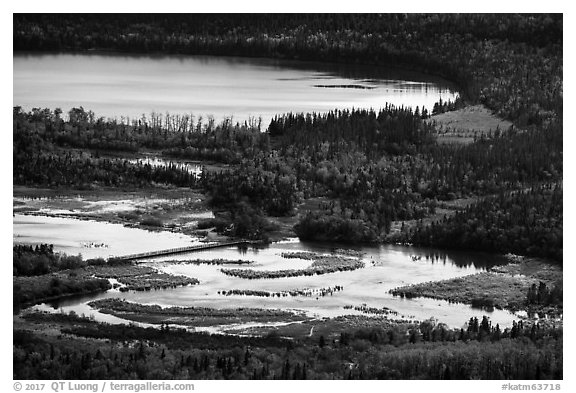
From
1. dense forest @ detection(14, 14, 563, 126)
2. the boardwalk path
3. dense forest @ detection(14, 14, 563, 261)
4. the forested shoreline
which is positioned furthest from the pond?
dense forest @ detection(14, 14, 563, 126)

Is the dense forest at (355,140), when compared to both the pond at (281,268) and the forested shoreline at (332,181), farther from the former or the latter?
the pond at (281,268)

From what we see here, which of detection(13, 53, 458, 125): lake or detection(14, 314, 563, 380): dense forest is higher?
detection(13, 53, 458, 125): lake

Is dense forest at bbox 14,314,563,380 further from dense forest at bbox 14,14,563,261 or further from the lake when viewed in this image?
the lake

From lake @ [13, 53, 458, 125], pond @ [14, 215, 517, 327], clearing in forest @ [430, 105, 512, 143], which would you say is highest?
lake @ [13, 53, 458, 125]

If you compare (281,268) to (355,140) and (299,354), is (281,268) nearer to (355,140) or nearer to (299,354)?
(299,354)

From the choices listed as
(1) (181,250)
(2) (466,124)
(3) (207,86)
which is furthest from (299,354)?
(3) (207,86)

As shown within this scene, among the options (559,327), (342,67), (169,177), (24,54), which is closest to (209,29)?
(342,67)
